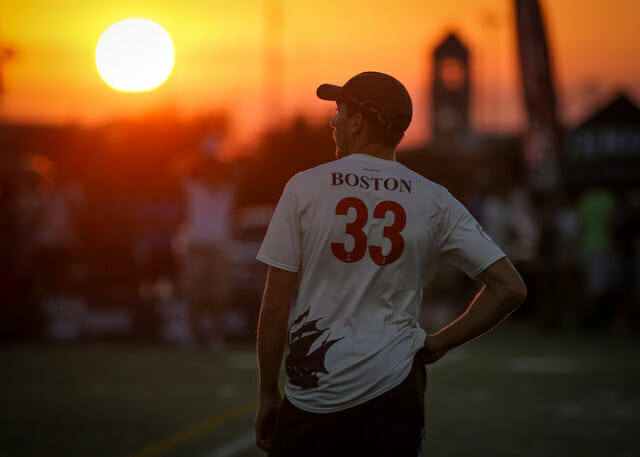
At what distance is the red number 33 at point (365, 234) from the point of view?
10.9 feet

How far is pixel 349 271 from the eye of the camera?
334 cm

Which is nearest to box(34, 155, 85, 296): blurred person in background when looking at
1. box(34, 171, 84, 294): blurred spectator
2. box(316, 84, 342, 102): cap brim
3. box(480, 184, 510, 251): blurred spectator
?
box(34, 171, 84, 294): blurred spectator

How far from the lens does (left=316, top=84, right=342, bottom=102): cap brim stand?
3.58 metres

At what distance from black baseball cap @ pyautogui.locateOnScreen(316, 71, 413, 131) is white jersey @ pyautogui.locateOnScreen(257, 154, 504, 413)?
20 centimetres

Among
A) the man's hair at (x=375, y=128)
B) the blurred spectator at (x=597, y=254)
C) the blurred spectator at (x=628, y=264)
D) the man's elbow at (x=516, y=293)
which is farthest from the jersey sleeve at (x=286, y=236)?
the blurred spectator at (x=628, y=264)

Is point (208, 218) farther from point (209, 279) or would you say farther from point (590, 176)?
point (590, 176)

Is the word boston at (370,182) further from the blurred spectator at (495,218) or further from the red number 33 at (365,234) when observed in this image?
the blurred spectator at (495,218)

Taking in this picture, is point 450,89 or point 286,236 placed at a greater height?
point 450,89

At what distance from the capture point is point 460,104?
111500mm

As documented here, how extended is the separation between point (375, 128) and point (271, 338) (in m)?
0.76

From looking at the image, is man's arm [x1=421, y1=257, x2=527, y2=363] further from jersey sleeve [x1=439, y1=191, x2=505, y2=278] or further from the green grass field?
the green grass field

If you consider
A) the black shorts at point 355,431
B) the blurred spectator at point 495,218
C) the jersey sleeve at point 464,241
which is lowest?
the blurred spectator at point 495,218

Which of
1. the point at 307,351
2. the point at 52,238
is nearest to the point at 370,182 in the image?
the point at 307,351

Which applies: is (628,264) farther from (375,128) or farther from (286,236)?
(286,236)
